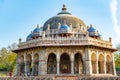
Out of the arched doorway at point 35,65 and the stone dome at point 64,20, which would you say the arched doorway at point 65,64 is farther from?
the stone dome at point 64,20

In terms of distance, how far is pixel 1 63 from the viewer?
45875mm

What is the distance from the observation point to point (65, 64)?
2575 cm

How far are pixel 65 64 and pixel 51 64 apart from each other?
1653 mm

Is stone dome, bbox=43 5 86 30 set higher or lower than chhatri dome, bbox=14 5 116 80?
higher

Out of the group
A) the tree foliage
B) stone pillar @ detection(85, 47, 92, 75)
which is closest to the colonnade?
stone pillar @ detection(85, 47, 92, 75)

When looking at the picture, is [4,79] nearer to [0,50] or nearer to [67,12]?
[67,12]

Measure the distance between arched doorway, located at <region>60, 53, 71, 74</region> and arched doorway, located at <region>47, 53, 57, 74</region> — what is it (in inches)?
32.1

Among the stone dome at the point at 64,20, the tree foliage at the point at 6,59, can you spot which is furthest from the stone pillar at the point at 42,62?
the tree foliage at the point at 6,59

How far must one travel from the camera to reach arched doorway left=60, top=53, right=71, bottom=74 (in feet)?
83.5

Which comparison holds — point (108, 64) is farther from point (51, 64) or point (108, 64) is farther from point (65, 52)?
point (51, 64)

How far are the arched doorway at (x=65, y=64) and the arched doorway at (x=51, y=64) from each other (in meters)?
0.81

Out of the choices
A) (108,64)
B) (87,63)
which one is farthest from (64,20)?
(108,64)

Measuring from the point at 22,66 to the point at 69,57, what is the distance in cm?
698

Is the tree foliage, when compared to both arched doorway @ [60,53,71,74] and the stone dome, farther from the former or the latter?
arched doorway @ [60,53,71,74]
